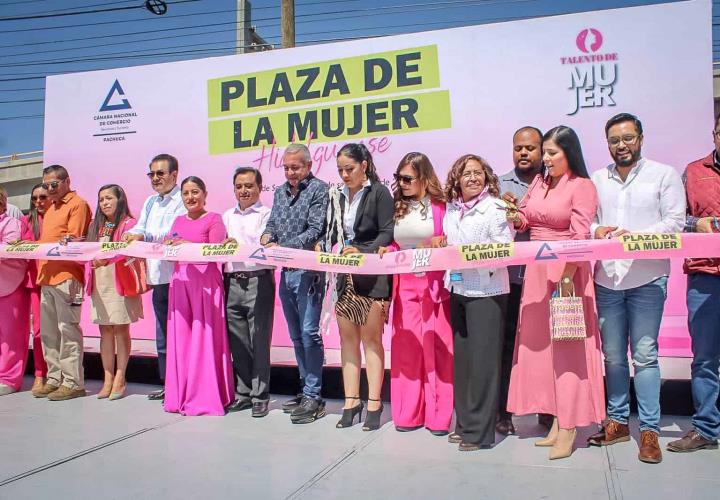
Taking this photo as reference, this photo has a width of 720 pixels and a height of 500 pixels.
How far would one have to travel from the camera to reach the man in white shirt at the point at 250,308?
436cm

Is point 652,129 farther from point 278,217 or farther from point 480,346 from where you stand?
point 278,217

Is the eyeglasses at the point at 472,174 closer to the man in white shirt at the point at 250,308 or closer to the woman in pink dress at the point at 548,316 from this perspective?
the woman in pink dress at the point at 548,316

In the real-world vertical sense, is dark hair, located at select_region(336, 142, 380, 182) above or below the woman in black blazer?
above

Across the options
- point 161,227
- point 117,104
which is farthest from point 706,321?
point 117,104

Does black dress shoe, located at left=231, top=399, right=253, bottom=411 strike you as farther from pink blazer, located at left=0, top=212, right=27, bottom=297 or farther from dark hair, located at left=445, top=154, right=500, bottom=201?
pink blazer, located at left=0, top=212, right=27, bottom=297

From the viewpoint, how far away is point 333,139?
6.04 metres

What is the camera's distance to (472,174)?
11.7ft

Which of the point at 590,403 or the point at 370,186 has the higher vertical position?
the point at 370,186

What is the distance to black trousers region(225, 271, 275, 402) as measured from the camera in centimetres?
436

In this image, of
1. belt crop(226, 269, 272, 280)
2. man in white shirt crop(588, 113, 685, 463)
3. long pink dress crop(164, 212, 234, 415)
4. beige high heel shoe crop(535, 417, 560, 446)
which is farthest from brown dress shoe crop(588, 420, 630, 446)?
long pink dress crop(164, 212, 234, 415)

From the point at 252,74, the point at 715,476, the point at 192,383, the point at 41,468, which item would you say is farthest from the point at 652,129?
the point at 41,468

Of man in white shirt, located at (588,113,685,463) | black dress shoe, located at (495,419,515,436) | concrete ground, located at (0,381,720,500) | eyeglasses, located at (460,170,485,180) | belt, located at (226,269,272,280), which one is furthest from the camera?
belt, located at (226,269,272,280)

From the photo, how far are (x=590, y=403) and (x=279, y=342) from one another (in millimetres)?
3758

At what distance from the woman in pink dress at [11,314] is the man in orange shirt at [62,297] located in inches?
13.3
